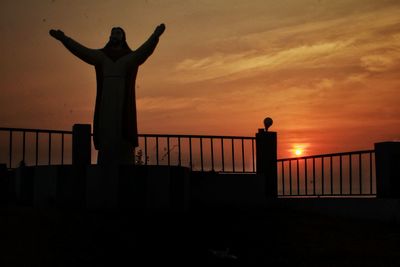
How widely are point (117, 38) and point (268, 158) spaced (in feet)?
20.5

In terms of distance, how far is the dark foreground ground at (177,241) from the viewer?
10094mm

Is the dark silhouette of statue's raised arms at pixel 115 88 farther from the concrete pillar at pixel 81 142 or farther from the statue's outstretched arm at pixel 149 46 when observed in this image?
the concrete pillar at pixel 81 142

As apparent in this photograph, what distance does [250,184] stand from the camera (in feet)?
57.9

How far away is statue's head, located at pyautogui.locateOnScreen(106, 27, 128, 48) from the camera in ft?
45.7

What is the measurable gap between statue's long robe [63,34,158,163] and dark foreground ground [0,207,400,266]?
5.31 feet

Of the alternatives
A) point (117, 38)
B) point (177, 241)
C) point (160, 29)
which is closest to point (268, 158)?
point (160, 29)

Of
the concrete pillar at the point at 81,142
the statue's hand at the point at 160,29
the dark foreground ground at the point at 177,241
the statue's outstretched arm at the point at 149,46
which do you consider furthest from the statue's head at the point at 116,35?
the dark foreground ground at the point at 177,241

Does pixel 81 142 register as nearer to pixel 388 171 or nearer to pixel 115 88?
pixel 115 88

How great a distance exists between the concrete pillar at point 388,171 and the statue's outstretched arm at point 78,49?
6.40 meters

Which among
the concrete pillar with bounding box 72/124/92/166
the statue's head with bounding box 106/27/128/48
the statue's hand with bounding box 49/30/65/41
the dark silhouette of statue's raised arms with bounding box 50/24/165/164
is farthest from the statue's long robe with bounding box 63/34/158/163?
the concrete pillar with bounding box 72/124/92/166

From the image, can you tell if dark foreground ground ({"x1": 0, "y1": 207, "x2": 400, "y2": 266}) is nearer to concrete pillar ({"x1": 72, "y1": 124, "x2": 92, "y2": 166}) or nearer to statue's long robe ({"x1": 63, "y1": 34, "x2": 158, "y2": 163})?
statue's long robe ({"x1": 63, "y1": 34, "x2": 158, "y2": 163})

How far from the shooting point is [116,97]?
13781mm

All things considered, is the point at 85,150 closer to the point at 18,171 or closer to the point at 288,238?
the point at 18,171

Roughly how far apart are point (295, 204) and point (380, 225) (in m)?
3.34
